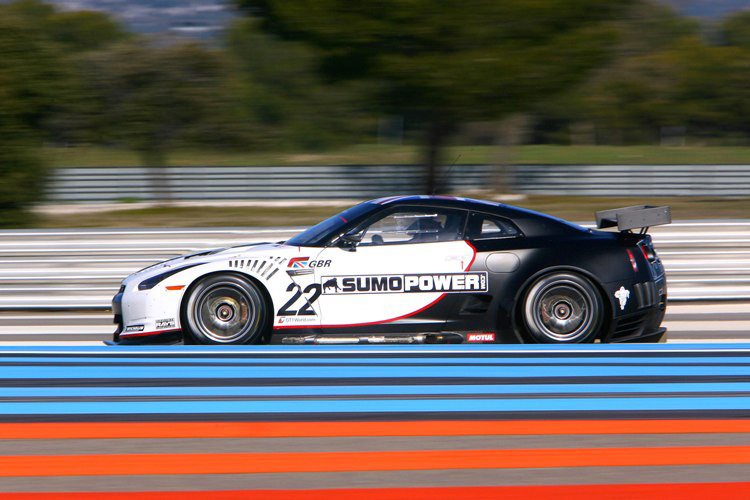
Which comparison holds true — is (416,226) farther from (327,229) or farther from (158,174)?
(158,174)

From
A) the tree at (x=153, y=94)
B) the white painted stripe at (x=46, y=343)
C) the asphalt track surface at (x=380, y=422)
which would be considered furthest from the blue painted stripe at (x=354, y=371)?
the tree at (x=153, y=94)

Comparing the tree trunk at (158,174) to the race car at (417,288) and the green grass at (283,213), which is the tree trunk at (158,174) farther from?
the race car at (417,288)

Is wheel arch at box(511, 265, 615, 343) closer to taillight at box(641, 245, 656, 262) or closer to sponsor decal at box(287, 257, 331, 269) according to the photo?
taillight at box(641, 245, 656, 262)

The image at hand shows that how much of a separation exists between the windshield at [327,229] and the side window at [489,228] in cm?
75

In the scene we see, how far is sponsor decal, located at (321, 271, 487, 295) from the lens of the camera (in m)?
6.78

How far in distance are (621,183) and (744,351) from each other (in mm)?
16336

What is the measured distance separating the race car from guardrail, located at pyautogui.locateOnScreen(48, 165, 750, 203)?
11.0 metres

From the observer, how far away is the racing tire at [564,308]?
22.4 ft

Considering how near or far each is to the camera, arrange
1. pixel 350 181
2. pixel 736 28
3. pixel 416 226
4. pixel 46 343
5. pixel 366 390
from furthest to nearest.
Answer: pixel 736 28
pixel 350 181
pixel 46 343
pixel 416 226
pixel 366 390

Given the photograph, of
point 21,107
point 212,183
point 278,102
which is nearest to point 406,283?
point 21,107

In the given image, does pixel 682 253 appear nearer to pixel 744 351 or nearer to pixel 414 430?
pixel 744 351

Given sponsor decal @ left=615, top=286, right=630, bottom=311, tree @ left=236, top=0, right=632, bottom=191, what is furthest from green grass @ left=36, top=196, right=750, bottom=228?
Result: sponsor decal @ left=615, top=286, right=630, bottom=311

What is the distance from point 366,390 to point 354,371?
40cm

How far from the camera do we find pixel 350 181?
71.6 feet
